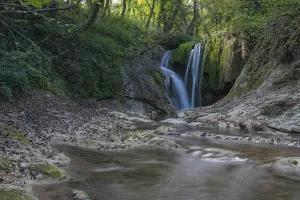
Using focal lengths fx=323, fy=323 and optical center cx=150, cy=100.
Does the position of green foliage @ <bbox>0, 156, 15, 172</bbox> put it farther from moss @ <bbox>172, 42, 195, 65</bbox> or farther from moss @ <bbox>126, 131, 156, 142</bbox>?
moss @ <bbox>172, 42, 195, 65</bbox>

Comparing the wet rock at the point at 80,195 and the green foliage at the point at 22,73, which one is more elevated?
the green foliage at the point at 22,73

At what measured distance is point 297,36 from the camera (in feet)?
43.7

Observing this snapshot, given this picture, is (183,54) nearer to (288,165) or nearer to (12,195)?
(288,165)

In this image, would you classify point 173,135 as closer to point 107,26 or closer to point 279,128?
point 279,128

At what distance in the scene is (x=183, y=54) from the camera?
22094mm

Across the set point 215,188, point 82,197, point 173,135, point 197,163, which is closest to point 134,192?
point 82,197

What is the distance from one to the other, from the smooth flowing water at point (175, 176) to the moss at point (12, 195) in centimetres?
38

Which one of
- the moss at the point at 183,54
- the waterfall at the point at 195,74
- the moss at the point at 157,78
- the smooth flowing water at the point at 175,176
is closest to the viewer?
the smooth flowing water at the point at 175,176

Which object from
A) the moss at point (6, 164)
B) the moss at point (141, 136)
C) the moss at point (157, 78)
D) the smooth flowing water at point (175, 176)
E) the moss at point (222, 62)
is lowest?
the moss at point (141, 136)

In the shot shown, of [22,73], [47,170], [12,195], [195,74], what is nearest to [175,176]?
[47,170]

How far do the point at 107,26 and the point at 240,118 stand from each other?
9469 millimetres

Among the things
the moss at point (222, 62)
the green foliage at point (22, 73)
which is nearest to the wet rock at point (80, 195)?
the green foliage at point (22, 73)

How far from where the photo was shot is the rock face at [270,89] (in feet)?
34.9

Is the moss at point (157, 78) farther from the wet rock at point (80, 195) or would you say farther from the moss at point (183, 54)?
the wet rock at point (80, 195)
